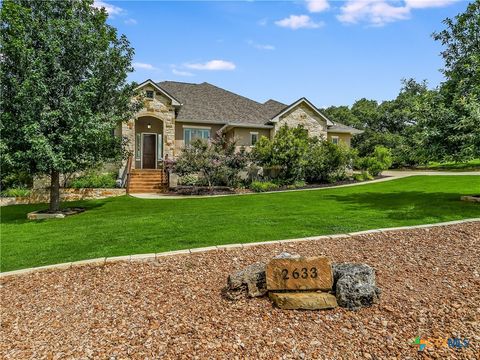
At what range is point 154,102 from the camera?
2148 cm

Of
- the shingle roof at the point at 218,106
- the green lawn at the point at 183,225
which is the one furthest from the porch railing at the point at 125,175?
the green lawn at the point at 183,225

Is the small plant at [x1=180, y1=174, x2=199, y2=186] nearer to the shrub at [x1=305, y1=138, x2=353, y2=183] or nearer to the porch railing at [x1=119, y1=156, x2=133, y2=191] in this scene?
the porch railing at [x1=119, y1=156, x2=133, y2=191]

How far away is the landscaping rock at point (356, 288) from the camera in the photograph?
4.02 m

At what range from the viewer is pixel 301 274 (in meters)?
4.16

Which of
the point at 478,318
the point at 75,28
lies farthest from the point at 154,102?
the point at 478,318

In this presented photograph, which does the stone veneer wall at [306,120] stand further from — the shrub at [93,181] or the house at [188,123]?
the shrub at [93,181]

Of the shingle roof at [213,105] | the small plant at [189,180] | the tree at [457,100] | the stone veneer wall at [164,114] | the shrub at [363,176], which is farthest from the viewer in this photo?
the shingle roof at [213,105]

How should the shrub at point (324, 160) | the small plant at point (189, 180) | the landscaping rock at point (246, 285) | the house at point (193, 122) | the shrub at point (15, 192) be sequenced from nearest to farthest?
the landscaping rock at point (246, 285) → the shrub at point (15, 192) → the small plant at point (189, 180) → the shrub at point (324, 160) → the house at point (193, 122)

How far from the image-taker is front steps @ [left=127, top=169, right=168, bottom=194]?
738 inches

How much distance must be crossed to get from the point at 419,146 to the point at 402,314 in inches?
368

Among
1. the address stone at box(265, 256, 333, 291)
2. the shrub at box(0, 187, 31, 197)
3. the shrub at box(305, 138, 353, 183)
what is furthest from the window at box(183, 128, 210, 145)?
the address stone at box(265, 256, 333, 291)

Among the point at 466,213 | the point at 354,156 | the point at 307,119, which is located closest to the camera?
the point at 466,213

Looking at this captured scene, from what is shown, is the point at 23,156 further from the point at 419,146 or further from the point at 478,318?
the point at 419,146

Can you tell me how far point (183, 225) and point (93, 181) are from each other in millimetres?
10786
